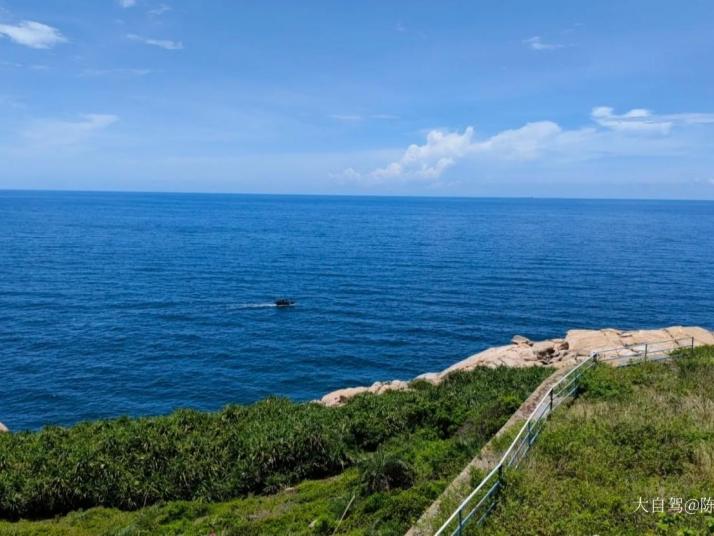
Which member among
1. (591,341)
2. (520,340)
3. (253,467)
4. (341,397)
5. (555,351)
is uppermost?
(591,341)

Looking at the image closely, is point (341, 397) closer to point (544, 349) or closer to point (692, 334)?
point (544, 349)

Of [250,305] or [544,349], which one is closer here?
[544,349]

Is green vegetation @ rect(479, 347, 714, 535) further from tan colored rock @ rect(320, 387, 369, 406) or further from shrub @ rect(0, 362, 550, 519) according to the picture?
tan colored rock @ rect(320, 387, 369, 406)

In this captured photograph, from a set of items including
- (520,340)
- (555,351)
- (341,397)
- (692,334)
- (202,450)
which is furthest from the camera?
(520,340)

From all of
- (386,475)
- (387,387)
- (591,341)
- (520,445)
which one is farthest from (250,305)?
(520,445)

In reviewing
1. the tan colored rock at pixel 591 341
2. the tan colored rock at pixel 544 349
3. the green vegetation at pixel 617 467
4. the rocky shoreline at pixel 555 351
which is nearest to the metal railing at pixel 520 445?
the green vegetation at pixel 617 467

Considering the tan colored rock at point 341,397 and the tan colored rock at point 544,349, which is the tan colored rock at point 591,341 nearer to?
the tan colored rock at point 544,349
